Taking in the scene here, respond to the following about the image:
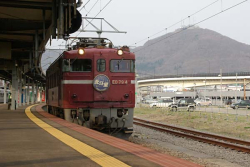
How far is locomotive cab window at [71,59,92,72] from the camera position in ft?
48.1

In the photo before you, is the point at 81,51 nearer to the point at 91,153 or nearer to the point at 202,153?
the point at 202,153

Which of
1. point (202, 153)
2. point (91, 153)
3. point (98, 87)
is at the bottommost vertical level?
point (202, 153)

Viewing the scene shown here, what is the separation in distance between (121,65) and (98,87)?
131 centimetres

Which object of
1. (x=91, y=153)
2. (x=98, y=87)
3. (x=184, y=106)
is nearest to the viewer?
(x=91, y=153)

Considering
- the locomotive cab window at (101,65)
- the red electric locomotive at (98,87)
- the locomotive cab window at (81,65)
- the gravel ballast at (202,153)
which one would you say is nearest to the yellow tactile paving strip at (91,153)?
the gravel ballast at (202,153)

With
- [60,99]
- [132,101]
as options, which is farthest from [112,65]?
[60,99]

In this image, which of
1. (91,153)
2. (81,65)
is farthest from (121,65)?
(91,153)

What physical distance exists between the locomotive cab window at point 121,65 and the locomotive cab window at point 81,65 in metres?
0.90

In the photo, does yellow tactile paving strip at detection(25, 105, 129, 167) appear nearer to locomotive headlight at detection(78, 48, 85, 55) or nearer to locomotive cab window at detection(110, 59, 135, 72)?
locomotive headlight at detection(78, 48, 85, 55)

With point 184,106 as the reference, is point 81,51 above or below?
above

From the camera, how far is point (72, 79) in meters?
14.5

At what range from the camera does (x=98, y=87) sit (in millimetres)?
14555

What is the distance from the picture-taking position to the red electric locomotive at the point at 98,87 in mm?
14430

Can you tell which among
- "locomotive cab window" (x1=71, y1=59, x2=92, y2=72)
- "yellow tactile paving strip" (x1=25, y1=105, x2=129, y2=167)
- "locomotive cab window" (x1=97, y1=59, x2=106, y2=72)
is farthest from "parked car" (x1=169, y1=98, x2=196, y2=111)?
"yellow tactile paving strip" (x1=25, y1=105, x2=129, y2=167)
